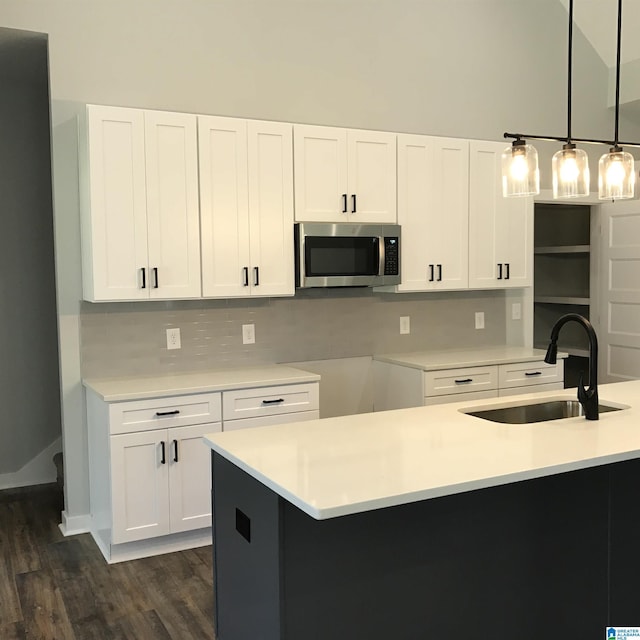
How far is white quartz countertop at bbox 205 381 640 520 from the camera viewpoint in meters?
1.97

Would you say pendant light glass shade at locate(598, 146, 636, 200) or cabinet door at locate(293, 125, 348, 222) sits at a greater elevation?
cabinet door at locate(293, 125, 348, 222)

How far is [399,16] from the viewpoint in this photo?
479 centimetres

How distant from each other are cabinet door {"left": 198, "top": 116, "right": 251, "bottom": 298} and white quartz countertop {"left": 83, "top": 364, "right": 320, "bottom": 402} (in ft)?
1.57

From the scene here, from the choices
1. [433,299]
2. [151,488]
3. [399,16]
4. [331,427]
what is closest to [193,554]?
[151,488]

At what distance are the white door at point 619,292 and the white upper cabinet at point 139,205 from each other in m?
3.46

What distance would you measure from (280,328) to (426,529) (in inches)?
98.8

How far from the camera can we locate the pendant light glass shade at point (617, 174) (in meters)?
2.81

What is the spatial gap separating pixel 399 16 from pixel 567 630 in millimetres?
3890

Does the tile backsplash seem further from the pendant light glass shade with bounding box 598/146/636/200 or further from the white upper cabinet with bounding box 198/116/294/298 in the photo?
the pendant light glass shade with bounding box 598/146/636/200

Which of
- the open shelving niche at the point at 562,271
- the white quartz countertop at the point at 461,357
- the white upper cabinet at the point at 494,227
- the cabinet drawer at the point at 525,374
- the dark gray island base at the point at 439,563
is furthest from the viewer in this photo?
the open shelving niche at the point at 562,271

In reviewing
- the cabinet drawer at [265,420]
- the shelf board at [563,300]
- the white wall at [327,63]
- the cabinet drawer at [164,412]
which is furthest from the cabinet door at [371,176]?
the shelf board at [563,300]

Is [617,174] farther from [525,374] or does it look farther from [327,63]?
Result: [327,63]

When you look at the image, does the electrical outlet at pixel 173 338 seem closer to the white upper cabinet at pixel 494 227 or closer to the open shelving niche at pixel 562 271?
the white upper cabinet at pixel 494 227

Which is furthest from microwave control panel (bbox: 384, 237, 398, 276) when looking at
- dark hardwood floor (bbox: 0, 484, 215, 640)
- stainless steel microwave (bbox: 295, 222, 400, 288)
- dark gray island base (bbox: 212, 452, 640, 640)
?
dark gray island base (bbox: 212, 452, 640, 640)
